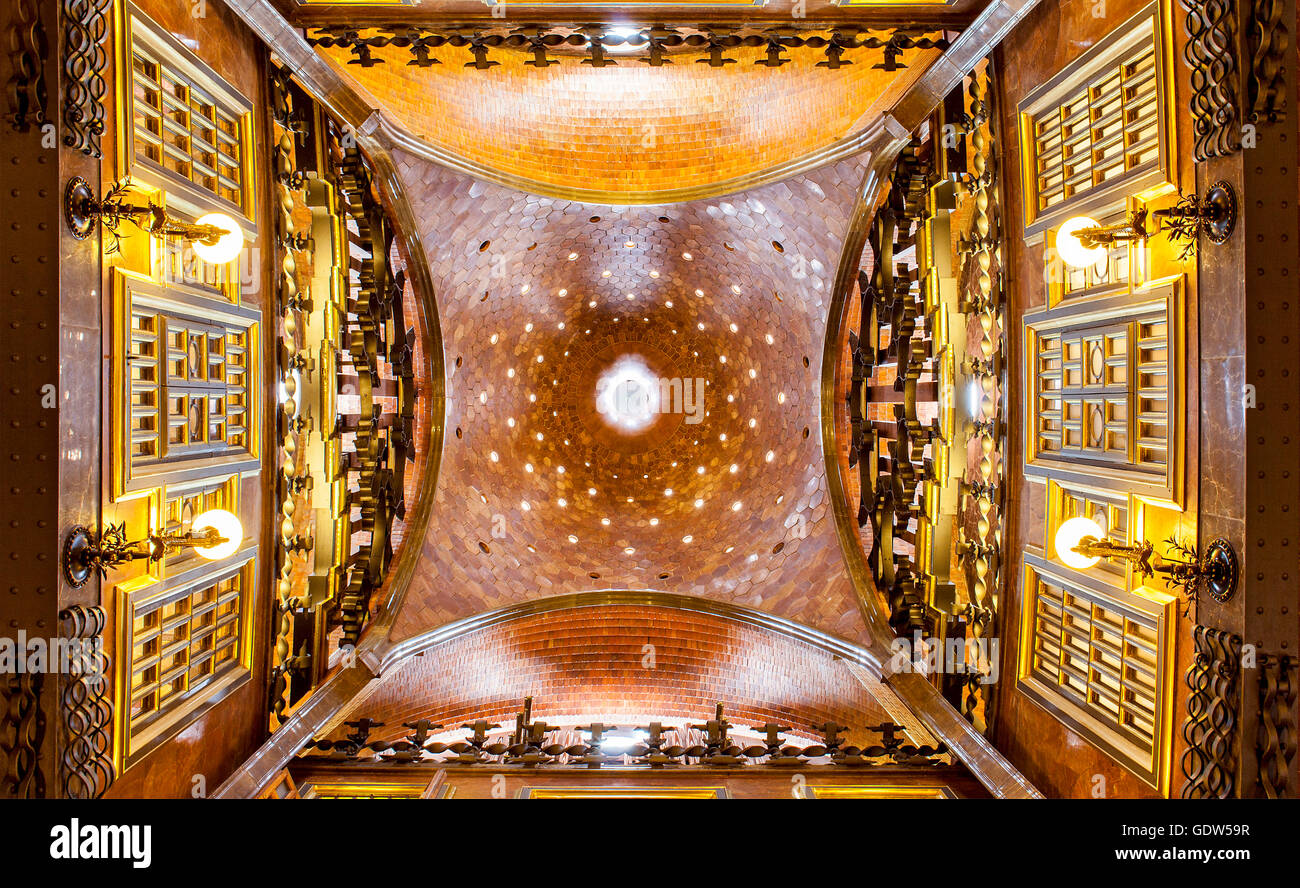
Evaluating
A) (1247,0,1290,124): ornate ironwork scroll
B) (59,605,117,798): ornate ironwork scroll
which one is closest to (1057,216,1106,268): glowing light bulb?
(1247,0,1290,124): ornate ironwork scroll

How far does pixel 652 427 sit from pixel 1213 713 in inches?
471

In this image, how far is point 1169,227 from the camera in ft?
25.4

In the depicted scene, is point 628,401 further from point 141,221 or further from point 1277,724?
point 1277,724

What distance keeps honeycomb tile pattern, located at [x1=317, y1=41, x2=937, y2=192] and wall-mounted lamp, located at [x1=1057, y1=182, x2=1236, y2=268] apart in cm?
503

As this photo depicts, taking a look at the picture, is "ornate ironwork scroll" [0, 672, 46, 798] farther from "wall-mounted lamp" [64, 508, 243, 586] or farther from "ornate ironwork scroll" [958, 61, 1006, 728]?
"ornate ironwork scroll" [958, 61, 1006, 728]

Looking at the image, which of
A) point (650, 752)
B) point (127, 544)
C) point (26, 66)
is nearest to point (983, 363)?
point (650, 752)

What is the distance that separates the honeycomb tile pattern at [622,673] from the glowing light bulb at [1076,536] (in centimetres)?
698

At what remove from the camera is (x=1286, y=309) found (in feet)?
A: 23.5

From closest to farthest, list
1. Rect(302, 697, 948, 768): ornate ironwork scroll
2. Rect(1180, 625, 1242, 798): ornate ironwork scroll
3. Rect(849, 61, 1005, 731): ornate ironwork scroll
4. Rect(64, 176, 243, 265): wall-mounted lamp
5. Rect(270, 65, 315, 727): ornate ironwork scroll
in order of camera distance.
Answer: Rect(1180, 625, 1242, 798): ornate ironwork scroll
Rect(64, 176, 243, 265): wall-mounted lamp
Rect(849, 61, 1005, 731): ornate ironwork scroll
Rect(270, 65, 315, 727): ornate ironwork scroll
Rect(302, 697, 948, 768): ornate ironwork scroll

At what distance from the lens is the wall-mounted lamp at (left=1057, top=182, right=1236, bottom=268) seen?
24.0 feet

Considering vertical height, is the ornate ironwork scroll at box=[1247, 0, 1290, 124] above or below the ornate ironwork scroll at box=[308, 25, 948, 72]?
below

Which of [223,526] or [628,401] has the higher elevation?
[628,401]

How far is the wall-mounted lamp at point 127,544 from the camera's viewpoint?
788cm
